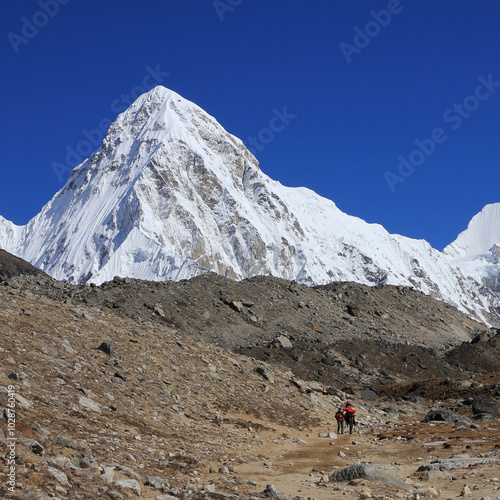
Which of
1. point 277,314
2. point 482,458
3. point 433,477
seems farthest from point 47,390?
point 277,314

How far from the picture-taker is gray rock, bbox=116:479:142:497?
390 inches

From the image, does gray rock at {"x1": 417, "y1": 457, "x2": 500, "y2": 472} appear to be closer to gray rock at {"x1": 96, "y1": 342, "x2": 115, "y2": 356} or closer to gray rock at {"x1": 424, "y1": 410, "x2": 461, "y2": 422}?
gray rock at {"x1": 96, "y1": 342, "x2": 115, "y2": 356}

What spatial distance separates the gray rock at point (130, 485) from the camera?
9906 millimetres

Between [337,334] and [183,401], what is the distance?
39.8m

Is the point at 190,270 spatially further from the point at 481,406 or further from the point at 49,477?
the point at 49,477

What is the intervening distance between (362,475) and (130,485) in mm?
4637

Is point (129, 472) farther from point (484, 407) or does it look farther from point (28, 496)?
point (484, 407)

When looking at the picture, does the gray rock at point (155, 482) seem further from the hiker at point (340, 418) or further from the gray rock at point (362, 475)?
the hiker at point (340, 418)

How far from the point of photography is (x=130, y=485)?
1001cm

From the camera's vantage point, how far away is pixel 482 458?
44.2ft

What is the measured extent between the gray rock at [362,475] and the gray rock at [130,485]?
13.4 feet

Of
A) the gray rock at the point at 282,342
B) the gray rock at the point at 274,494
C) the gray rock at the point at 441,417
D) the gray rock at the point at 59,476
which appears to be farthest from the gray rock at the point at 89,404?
the gray rock at the point at 282,342

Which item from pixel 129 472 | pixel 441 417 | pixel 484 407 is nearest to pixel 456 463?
pixel 129 472

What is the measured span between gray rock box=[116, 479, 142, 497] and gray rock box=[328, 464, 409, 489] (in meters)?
4.09
